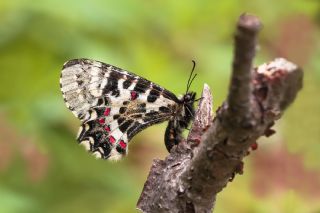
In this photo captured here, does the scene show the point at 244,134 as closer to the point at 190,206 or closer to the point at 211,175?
the point at 211,175

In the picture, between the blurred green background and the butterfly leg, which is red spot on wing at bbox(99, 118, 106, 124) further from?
the blurred green background

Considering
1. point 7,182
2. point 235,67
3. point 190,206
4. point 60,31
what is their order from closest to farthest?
point 235,67 < point 190,206 < point 7,182 < point 60,31

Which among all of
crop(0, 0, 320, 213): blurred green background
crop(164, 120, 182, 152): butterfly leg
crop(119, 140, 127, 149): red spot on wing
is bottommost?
crop(164, 120, 182, 152): butterfly leg

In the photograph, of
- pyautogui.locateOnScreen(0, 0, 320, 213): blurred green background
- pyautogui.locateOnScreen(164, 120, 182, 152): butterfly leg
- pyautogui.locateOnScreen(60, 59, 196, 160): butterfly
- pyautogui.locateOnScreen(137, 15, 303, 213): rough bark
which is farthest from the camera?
pyautogui.locateOnScreen(0, 0, 320, 213): blurred green background

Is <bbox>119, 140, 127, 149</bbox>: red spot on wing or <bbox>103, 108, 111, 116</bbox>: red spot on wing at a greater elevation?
<bbox>103, 108, 111, 116</bbox>: red spot on wing

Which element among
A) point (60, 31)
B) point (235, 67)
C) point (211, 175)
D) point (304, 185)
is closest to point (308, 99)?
point (304, 185)

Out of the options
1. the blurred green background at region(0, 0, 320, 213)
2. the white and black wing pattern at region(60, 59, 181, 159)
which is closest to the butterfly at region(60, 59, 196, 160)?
the white and black wing pattern at region(60, 59, 181, 159)

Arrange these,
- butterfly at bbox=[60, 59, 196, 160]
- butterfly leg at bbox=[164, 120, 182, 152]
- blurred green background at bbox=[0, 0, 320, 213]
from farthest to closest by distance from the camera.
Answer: blurred green background at bbox=[0, 0, 320, 213]
butterfly at bbox=[60, 59, 196, 160]
butterfly leg at bbox=[164, 120, 182, 152]

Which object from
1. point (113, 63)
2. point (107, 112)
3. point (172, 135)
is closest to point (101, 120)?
A: point (107, 112)
